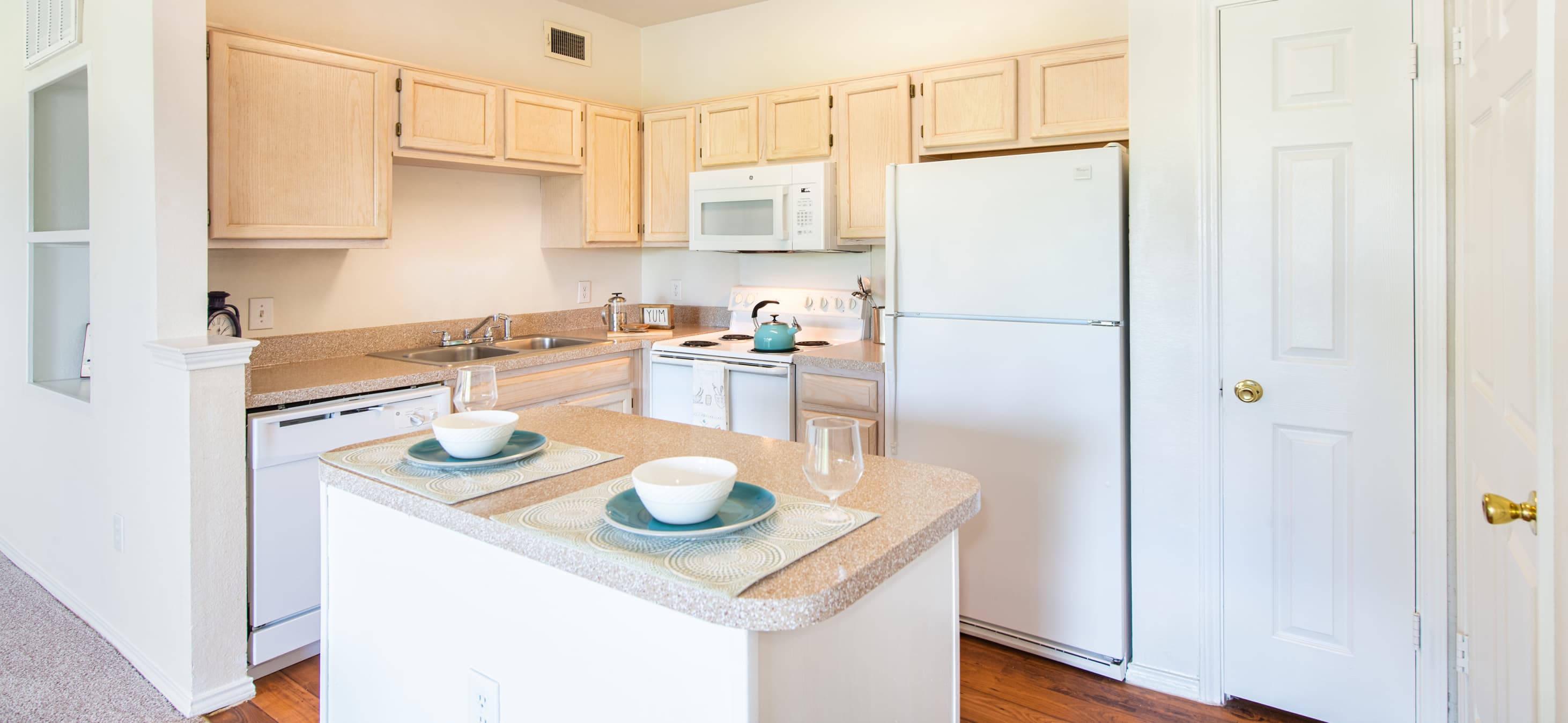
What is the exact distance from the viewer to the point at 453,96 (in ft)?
10.6

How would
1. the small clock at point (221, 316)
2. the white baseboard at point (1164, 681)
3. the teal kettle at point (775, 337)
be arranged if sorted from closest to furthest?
the white baseboard at point (1164, 681), the small clock at point (221, 316), the teal kettle at point (775, 337)

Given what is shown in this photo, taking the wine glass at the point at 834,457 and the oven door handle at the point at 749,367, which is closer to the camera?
the wine glass at the point at 834,457

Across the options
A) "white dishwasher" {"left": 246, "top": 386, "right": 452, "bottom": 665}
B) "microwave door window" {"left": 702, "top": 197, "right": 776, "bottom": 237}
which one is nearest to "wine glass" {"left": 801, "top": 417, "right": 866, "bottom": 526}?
"white dishwasher" {"left": 246, "top": 386, "right": 452, "bottom": 665}

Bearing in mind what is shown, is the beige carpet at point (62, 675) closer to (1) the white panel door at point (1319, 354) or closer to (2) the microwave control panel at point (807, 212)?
(2) the microwave control panel at point (807, 212)

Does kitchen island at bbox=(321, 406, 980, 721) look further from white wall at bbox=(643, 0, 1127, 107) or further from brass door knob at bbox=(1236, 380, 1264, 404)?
white wall at bbox=(643, 0, 1127, 107)

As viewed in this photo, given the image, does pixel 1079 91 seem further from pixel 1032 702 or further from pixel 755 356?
pixel 1032 702

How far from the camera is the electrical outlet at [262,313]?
2.98 m

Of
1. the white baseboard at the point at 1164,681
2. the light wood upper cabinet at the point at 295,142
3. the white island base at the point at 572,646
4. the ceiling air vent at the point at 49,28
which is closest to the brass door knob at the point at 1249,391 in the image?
the white baseboard at the point at 1164,681

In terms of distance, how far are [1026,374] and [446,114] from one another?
239 centimetres

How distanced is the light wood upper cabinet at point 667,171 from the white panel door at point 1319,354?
242 centimetres

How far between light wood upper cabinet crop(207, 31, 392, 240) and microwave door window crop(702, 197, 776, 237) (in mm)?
1358

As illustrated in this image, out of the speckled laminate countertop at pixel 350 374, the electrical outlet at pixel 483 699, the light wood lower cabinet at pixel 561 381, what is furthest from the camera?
the light wood lower cabinet at pixel 561 381

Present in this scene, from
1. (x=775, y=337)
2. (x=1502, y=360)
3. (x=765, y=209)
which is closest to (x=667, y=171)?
(x=765, y=209)

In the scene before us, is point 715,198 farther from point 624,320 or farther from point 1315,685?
point 1315,685
